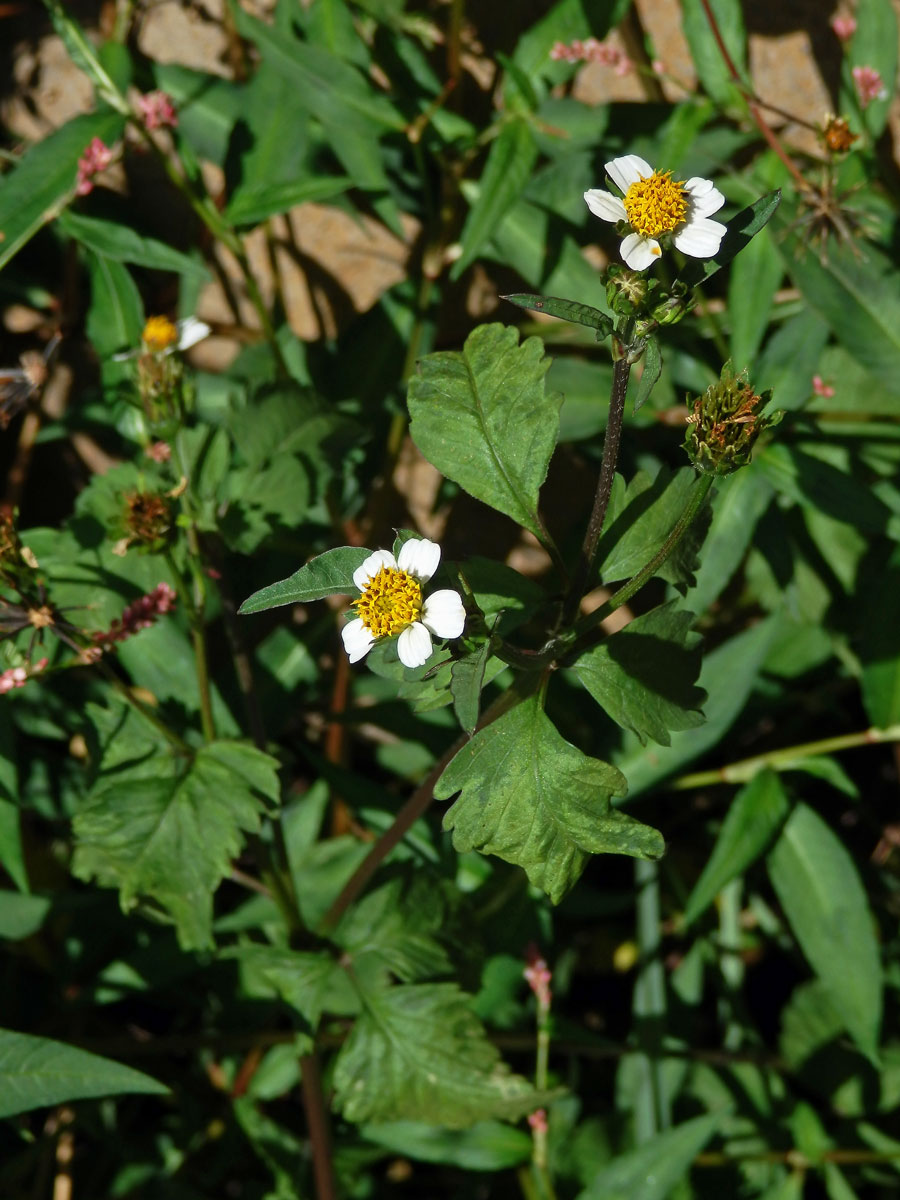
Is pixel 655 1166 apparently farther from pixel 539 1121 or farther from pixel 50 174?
pixel 50 174

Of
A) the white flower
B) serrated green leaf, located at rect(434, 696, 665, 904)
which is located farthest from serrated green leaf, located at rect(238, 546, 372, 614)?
the white flower

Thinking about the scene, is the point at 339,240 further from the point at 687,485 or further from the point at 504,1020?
the point at 504,1020

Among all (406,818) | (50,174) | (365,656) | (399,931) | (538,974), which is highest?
(50,174)

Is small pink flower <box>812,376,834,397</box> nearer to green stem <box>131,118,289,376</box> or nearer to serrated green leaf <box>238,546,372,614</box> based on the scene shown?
green stem <box>131,118,289,376</box>

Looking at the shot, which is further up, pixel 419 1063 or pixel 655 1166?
pixel 419 1063

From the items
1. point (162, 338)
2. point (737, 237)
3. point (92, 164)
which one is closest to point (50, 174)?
point (92, 164)
